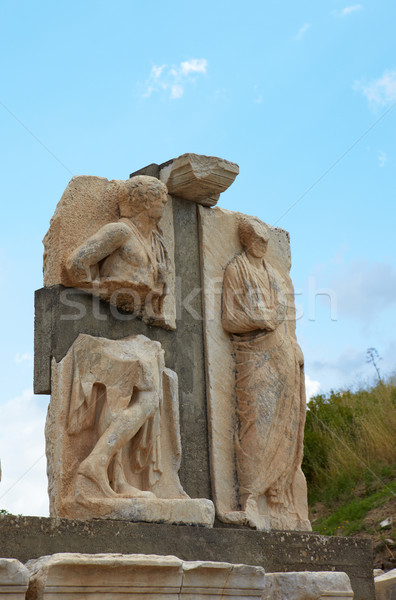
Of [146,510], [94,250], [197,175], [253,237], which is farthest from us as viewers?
[253,237]

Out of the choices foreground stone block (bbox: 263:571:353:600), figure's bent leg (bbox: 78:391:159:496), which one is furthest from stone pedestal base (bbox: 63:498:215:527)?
foreground stone block (bbox: 263:571:353:600)

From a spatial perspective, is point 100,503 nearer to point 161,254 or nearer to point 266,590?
point 266,590

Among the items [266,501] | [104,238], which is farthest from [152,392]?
[266,501]

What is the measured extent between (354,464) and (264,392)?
5.62 m

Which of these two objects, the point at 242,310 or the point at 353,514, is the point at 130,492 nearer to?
the point at 242,310

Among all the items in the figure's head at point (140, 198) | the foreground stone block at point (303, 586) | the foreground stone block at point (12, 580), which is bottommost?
the foreground stone block at point (12, 580)

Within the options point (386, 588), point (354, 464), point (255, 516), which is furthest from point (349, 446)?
point (255, 516)

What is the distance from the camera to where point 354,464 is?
12141mm

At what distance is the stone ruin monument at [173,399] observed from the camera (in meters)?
5.27

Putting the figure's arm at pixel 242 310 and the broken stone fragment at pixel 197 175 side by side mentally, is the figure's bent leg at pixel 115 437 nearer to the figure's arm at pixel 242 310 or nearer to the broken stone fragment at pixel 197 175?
the figure's arm at pixel 242 310

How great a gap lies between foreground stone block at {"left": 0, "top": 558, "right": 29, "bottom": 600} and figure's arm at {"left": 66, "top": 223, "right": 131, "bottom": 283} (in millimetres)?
2304

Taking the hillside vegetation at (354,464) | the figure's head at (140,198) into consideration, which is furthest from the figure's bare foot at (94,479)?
the hillside vegetation at (354,464)

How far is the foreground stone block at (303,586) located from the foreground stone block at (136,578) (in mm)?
635

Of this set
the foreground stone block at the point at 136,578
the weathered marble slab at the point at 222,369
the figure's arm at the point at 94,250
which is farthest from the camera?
the weathered marble slab at the point at 222,369
